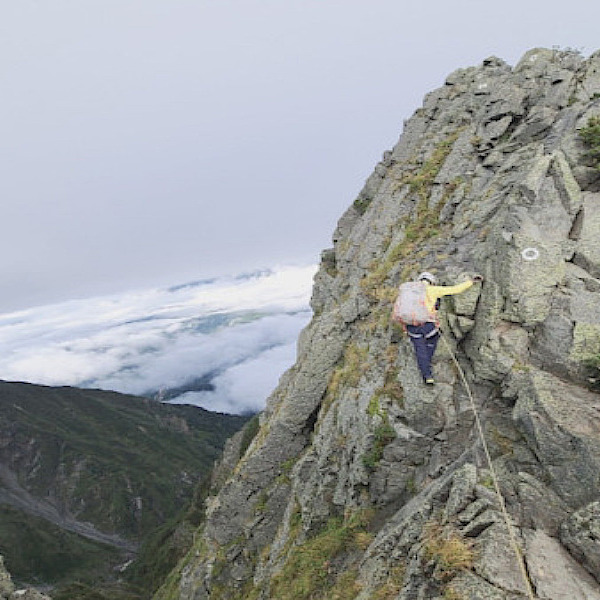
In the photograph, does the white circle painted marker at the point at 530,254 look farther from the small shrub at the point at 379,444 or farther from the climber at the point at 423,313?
the small shrub at the point at 379,444

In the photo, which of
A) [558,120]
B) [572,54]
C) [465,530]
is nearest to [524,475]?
[465,530]

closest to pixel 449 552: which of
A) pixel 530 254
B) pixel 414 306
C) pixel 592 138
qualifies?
pixel 414 306

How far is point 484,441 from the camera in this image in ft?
45.7

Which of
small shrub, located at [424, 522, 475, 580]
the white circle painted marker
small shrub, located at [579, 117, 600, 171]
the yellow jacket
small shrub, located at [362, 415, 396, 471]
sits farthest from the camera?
small shrub, located at [579, 117, 600, 171]

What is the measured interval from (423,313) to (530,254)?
4.29m

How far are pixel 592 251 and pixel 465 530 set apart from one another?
1095cm

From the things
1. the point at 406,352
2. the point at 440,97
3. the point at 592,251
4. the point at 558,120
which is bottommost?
the point at 406,352

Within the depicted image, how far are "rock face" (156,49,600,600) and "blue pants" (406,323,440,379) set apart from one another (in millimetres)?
786

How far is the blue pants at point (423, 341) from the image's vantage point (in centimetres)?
1650

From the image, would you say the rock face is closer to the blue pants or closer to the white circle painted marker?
the white circle painted marker

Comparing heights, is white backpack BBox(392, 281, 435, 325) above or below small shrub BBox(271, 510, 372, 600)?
above

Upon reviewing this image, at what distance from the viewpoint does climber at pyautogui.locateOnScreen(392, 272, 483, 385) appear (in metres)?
16.1

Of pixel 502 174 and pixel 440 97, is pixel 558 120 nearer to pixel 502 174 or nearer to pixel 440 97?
pixel 502 174

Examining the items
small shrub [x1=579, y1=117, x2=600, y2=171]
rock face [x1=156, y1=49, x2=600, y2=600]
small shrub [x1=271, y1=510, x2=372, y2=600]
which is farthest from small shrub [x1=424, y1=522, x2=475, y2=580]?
small shrub [x1=579, y1=117, x2=600, y2=171]
